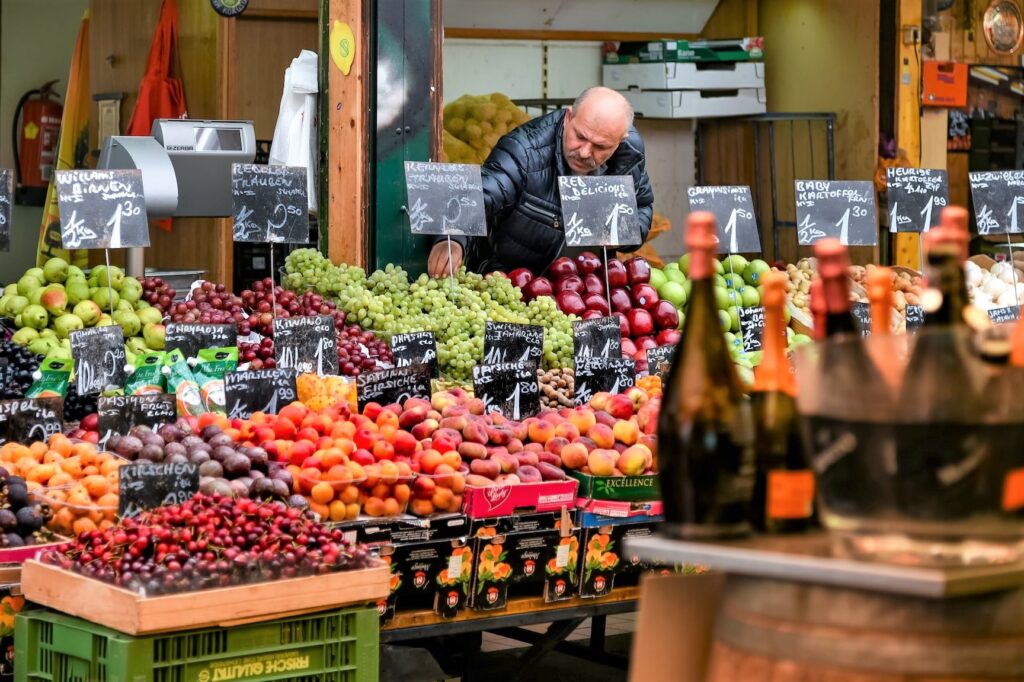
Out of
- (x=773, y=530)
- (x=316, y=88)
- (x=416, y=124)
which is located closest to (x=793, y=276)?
(x=416, y=124)

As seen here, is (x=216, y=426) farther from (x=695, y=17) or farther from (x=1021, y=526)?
(x=695, y=17)

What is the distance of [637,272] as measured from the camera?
19.1 feet

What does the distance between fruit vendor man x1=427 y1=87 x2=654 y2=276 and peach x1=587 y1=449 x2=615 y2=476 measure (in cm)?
231

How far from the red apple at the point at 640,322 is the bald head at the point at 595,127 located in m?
0.79

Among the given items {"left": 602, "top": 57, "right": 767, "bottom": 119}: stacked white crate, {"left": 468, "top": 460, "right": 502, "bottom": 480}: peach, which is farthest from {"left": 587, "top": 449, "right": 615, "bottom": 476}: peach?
{"left": 602, "top": 57, "right": 767, "bottom": 119}: stacked white crate

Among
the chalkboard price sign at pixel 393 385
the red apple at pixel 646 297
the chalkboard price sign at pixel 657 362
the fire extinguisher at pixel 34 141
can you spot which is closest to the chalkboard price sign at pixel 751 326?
the chalkboard price sign at pixel 657 362

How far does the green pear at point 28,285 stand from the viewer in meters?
4.75

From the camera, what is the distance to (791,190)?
30.9ft

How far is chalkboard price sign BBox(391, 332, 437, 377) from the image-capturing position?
452 centimetres

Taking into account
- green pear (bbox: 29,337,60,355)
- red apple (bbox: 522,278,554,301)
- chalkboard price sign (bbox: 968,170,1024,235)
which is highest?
chalkboard price sign (bbox: 968,170,1024,235)

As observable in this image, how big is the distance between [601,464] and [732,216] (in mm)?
2106

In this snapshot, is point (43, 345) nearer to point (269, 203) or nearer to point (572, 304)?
point (269, 203)

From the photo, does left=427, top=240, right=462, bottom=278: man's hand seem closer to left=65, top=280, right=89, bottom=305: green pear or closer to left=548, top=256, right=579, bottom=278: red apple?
left=548, top=256, right=579, bottom=278: red apple

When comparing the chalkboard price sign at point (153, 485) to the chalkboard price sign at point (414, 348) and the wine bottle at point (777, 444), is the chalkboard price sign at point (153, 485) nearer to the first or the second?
the chalkboard price sign at point (414, 348)
